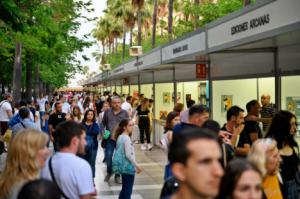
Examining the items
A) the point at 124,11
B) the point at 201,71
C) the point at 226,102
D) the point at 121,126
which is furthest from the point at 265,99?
the point at 124,11

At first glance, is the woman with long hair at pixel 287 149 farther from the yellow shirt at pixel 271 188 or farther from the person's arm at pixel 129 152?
the person's arm at pixel 129 152

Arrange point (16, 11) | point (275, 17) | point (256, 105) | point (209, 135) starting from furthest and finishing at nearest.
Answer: point (16, 11) < point (256, 105) < point (275, 17) < point (209, 135)

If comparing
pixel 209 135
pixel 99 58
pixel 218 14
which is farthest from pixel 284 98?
pixel 99 58

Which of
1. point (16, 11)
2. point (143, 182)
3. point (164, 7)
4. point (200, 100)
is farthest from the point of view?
point (164, 7)

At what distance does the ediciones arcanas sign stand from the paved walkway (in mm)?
3514

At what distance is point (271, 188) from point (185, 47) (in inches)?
349

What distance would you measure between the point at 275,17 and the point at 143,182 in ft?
20.0

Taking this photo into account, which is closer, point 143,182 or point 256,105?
point 256,105

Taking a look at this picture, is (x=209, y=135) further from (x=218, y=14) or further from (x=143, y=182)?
(x=218, y=14)

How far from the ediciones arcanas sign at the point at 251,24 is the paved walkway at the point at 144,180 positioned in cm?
351

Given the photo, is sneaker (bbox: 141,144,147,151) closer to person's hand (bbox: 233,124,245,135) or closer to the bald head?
the bald head

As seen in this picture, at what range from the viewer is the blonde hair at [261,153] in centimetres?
466

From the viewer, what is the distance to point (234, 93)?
45.4 ft

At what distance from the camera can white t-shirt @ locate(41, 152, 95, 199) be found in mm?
4848
